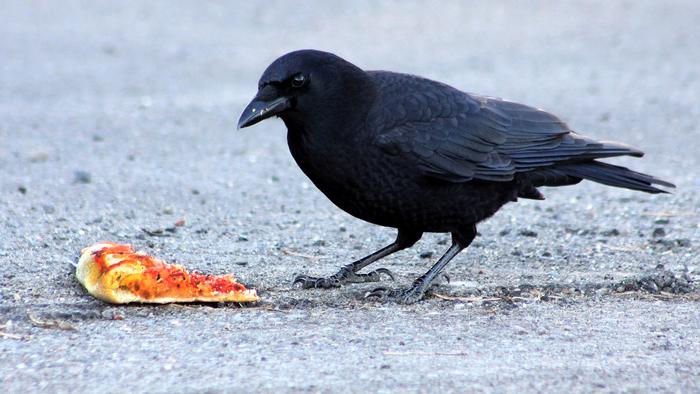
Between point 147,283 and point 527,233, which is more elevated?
point 527,233

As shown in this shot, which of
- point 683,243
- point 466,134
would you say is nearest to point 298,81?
point 466,134

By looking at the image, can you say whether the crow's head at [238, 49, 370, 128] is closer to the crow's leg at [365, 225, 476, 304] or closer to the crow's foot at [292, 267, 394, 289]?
the crow's foot at [292, 267, 394, 289]

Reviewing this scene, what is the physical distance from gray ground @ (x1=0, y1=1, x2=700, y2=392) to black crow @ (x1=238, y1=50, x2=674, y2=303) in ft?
1.19

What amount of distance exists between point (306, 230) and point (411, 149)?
5.35 feet

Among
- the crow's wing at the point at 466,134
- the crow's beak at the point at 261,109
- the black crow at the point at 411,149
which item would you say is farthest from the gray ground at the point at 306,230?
the crow's beak at the point at 261,109

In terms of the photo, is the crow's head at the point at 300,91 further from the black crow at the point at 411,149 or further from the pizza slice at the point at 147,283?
the pizza slice at the point at 147,283

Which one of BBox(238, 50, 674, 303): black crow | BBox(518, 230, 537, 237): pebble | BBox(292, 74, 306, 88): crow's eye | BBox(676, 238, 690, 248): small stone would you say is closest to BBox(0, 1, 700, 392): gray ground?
BBox(676, 238, 690, 248): small stone

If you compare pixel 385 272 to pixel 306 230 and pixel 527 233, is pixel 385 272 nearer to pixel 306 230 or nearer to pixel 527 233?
pixel 306 230

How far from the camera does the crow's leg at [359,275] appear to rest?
550 centimetres

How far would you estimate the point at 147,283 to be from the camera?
16.2 feet

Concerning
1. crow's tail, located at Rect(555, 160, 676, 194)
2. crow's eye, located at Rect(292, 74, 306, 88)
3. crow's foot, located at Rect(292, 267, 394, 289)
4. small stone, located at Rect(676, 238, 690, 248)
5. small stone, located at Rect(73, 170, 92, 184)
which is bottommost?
crow's foot, located at Rect(292, 267, 394, 289)

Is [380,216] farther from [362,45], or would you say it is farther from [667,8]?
[667,8]

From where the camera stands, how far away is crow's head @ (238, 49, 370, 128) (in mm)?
5258

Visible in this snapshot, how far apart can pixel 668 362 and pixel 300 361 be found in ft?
4.43
